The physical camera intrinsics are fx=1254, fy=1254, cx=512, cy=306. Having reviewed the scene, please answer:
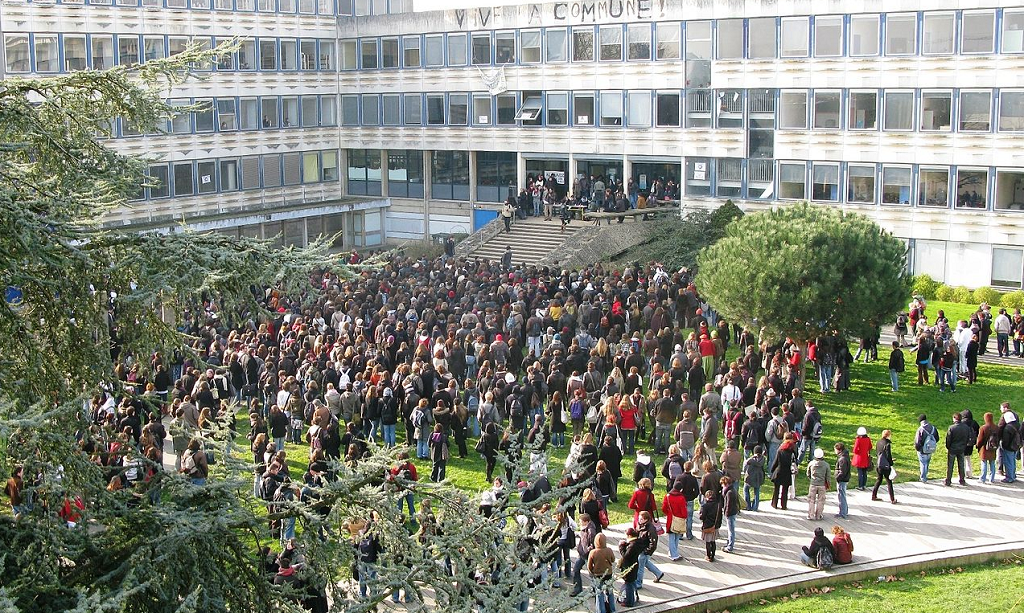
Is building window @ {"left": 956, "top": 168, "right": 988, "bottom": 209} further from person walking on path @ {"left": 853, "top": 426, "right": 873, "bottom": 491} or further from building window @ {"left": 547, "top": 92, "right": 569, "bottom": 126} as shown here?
person walking on path @ {"left": 853, "top": 426, "right": 873, "bottom": 491}

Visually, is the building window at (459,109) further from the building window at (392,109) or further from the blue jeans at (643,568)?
the blue jeans at (643,568)

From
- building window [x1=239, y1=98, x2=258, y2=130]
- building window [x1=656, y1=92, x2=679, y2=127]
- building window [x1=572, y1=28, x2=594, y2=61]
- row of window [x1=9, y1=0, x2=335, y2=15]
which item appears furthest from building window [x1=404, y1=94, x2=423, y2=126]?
building window [x1=656, y1=92, x2=679, y2=127]

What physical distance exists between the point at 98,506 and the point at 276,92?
4686 cm

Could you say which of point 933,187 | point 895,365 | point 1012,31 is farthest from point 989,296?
point 895,365

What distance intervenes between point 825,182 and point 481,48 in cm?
1598

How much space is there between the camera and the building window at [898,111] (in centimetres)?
4194

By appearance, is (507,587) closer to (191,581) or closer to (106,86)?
(191,581)

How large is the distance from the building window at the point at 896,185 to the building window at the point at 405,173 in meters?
21.3

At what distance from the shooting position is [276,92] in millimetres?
53812

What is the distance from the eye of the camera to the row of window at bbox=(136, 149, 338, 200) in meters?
49.8

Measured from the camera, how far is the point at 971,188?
1623 inches

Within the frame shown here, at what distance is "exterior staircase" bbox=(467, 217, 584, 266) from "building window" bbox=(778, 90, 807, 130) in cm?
840

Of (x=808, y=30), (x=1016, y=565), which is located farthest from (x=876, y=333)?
(x=808, y=30)

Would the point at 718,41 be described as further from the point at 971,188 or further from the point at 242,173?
the point at 242,173
